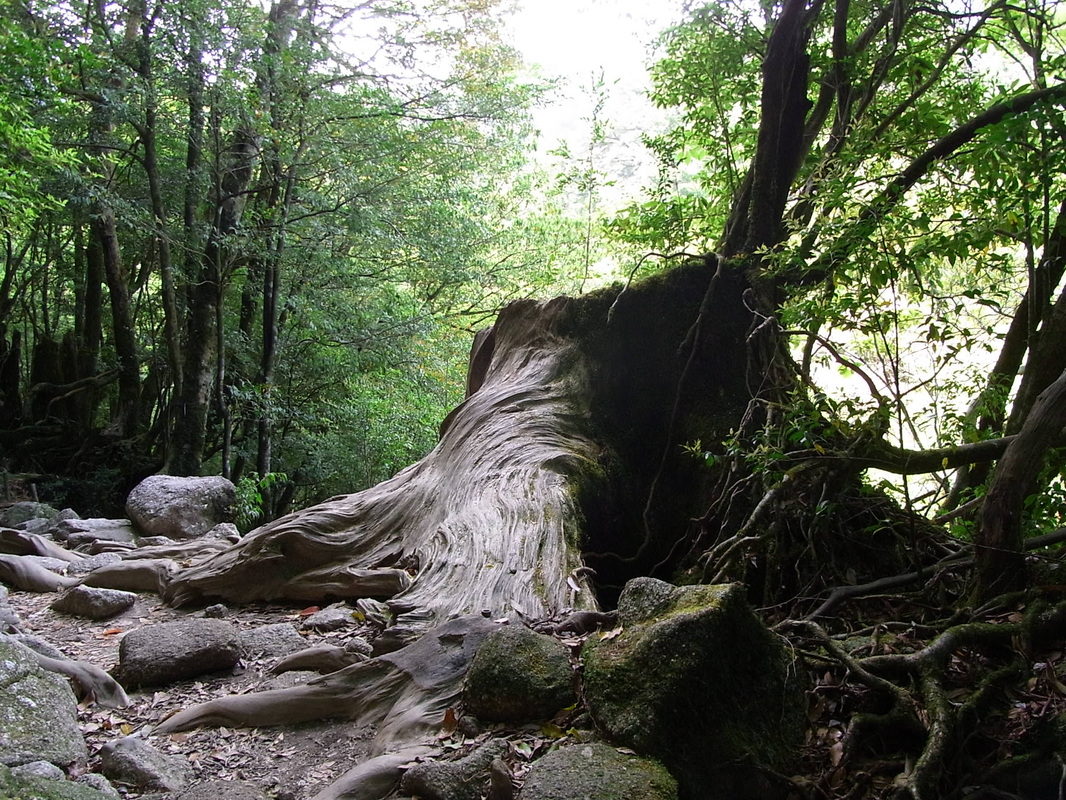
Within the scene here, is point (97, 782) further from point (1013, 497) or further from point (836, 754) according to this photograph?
point (1013, 497)

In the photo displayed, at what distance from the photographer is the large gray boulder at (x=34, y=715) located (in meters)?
2.89

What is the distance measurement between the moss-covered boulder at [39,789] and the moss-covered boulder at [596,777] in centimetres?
142

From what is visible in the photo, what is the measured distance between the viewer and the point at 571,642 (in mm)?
3346

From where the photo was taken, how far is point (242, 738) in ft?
10.7

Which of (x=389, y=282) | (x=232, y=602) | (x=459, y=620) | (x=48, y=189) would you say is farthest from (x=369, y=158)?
Answer: (x=459, y=620)

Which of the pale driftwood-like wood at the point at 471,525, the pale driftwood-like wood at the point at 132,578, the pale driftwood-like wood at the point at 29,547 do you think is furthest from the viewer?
the pale driftwood-like wood at the point at 29,547

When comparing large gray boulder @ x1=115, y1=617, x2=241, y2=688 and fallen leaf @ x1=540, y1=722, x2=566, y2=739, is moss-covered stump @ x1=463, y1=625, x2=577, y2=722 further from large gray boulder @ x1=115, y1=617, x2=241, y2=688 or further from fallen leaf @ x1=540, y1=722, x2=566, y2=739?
large gray boulder @ x1=115, y1=617, x2=241, y2=688

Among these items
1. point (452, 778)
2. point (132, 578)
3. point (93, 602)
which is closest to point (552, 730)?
point (452, 778)

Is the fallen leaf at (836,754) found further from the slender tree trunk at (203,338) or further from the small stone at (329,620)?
the slender tree trunk at (203,338)

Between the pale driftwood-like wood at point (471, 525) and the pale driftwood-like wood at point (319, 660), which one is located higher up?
the pale driftwood-like wood at point (471, 525)

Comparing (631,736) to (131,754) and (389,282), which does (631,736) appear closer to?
(131,754)

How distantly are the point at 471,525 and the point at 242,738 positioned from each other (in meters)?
1.93

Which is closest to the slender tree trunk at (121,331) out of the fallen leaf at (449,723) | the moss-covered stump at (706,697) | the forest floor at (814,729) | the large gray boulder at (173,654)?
the large gray boulder at (173,654)

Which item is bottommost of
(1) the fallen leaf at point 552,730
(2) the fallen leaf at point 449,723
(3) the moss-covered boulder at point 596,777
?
(2) the fallen leaf at point 449,723
